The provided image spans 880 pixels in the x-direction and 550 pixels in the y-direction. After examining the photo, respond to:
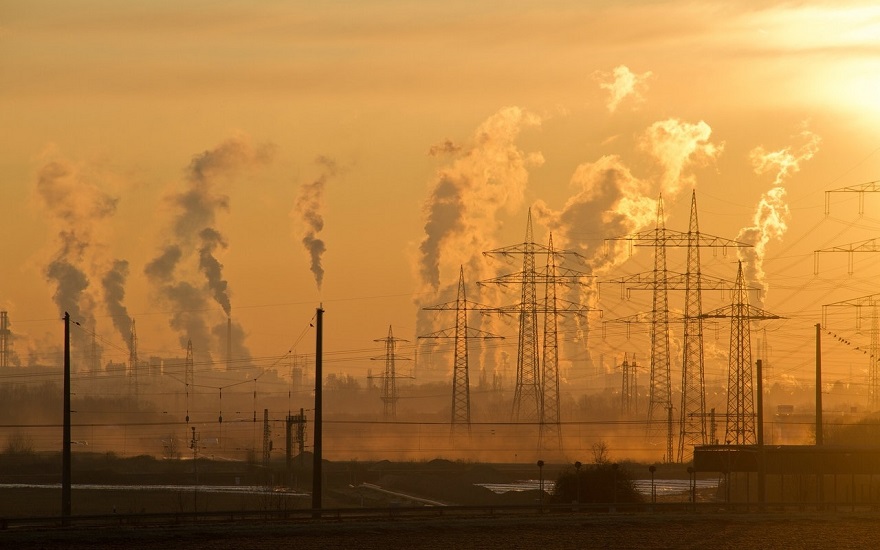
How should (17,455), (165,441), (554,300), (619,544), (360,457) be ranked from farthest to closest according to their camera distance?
(165,441) → (360,457) → (17,455) → (554,300) → (619,544)

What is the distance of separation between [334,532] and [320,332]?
951 cm

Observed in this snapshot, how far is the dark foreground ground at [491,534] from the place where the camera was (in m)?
43.6

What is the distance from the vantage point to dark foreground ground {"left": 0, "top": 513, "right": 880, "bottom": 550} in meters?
43.6

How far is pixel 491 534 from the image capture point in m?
47.9

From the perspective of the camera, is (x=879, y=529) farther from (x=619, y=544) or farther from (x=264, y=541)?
(x=264, y=541)

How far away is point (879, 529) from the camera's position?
5269 cm

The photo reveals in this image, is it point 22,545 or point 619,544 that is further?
point 619,544

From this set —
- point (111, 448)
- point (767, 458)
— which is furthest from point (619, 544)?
point (111, 448)

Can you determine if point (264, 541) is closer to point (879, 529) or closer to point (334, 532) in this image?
point (334, 532)

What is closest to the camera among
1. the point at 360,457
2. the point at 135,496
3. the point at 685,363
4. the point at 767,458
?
the point at 767,458

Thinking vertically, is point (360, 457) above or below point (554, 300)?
below

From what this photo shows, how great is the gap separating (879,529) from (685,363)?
147 ft

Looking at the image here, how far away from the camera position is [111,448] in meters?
167

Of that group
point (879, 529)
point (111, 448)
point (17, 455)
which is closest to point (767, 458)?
point (879, 529)
